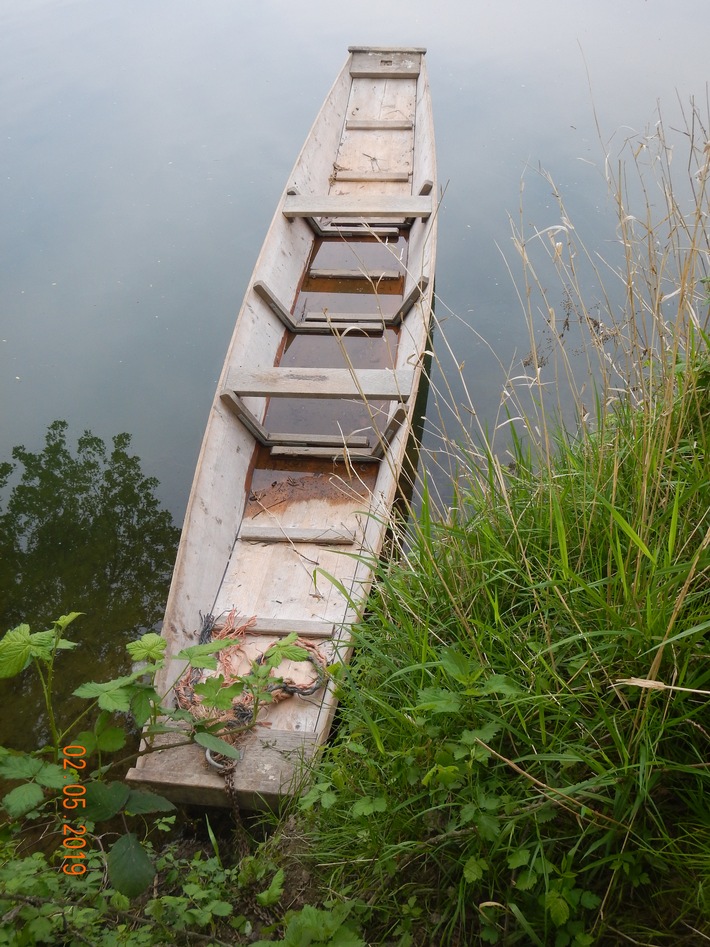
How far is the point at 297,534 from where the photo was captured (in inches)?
120

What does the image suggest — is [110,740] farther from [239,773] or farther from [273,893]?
[239,773]

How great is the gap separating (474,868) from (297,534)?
1.73 meters

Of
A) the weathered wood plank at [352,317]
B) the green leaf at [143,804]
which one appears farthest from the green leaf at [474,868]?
the weathered wood plank at [352,317]

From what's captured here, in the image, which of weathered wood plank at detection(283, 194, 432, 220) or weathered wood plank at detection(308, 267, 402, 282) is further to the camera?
weathered wood plank at detection(308, 267, 402, 282)

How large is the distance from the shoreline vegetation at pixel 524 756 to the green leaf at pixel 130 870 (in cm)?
23

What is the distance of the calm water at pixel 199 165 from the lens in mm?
4480

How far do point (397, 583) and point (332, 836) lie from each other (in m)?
0.66

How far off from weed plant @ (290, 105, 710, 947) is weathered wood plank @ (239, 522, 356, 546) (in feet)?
3.38

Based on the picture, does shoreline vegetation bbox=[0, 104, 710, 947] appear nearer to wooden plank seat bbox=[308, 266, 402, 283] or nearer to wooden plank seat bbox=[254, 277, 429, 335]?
wooden plank seat bbox=[254, 277, 429, 335]

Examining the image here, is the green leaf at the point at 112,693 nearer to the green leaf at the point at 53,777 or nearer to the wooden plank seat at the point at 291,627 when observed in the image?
the green leaf at the point at 53,777

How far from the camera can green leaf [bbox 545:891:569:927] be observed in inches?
53.1

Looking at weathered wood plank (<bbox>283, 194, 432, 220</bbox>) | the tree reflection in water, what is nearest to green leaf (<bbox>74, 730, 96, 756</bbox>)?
the tree reflection in water

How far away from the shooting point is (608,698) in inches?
58.8

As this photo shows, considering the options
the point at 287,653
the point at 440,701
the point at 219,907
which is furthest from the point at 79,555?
the point at 440,701
